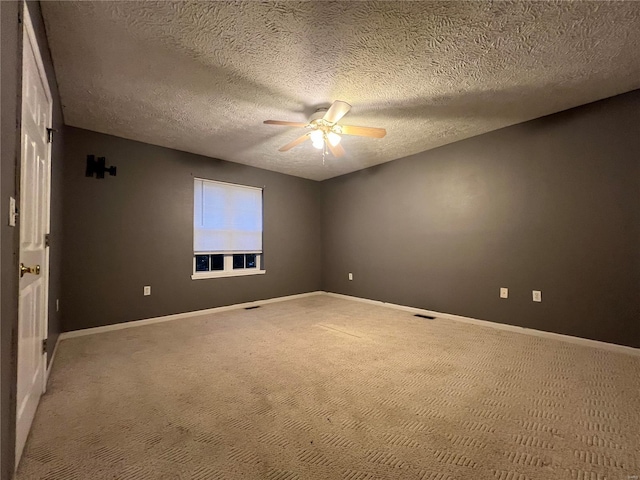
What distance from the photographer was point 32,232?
4.90 ft

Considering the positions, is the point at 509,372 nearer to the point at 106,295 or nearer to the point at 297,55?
the point at 297,55

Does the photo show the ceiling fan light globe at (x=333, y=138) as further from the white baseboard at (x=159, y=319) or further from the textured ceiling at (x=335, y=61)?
the white baseboard at (x=159, y=319)

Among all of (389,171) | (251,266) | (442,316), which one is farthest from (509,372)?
(251,266)

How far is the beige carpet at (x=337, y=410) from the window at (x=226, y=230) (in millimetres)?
1509

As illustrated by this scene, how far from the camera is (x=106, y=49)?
1.84m

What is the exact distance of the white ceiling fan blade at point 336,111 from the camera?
7.16 feet

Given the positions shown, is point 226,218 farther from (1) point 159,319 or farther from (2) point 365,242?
(2) point 365,242

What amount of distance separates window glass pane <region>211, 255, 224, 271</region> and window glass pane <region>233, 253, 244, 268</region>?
0.66ft

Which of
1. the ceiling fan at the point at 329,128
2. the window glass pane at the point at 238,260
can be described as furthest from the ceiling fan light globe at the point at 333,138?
the window glass pane at the point at 238,260

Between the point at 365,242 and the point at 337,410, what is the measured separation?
325 centimetres

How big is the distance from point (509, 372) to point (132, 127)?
4.35 metres

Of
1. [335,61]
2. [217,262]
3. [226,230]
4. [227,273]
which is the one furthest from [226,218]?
[335,61]

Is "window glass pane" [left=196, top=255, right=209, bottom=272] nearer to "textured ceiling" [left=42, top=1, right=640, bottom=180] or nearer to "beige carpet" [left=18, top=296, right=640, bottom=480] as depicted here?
"beige carpet" [left=18, top=296, right=640, bottom=480]

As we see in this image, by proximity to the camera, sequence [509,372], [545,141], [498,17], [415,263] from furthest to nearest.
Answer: [415,263], [545,141], [509,372], [498,17]
